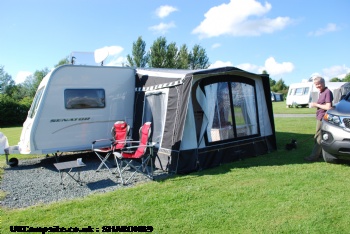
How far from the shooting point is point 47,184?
5031 mm

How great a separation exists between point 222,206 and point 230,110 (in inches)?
119

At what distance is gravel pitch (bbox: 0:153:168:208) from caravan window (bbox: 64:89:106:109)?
55.8 inches

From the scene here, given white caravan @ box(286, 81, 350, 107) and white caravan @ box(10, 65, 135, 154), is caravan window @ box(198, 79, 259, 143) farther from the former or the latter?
white caravan @ box(286, 81, 350, 107)

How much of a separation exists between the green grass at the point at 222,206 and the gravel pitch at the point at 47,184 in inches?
12.1

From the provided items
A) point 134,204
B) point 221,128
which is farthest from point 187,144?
point 134,204

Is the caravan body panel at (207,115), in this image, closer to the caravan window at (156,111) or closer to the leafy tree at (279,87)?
the caravan window at (156,111)

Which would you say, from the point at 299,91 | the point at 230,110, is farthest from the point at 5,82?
the point at 230,110

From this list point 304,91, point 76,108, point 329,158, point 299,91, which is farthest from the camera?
point 299,91

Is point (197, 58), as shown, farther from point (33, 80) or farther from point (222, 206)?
point (33, 80)

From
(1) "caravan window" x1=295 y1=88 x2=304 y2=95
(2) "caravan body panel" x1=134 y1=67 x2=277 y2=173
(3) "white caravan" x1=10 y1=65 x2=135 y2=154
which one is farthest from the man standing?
(1) "caravan window" x1=295 y1=88 x2=304 y2=95

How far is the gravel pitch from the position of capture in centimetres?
427

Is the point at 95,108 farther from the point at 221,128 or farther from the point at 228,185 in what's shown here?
the point at 228,185

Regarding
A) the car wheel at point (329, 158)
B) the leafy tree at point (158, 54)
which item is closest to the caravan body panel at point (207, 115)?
the car wheel at point (329, 158)

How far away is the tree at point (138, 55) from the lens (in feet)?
107
